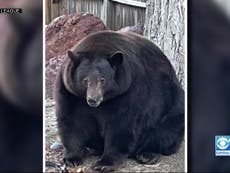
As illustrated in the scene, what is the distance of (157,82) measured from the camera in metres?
5.75

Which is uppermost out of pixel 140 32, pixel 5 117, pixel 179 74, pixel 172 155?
pixel 140 32

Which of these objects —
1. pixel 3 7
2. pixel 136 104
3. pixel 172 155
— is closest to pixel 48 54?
pixel 3 7

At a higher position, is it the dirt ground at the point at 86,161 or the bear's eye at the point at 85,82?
the bear's eye at the point at 85,82

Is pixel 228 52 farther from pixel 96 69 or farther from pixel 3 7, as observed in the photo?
pixel 3 7

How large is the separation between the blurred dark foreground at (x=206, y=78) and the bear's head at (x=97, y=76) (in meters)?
0.69

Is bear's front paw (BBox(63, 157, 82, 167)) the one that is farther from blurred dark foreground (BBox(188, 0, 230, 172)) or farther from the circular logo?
the circular logo

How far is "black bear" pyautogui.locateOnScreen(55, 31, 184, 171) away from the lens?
5559 mm

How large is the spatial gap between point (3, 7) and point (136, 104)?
5.15 feet

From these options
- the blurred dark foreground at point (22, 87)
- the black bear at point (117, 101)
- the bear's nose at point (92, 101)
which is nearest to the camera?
the bear's nose at point (92, 101)

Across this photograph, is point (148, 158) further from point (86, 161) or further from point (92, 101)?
point (92, 101)

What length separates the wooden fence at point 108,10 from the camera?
569 cm

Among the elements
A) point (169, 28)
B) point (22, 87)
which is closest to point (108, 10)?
point (169, 28)

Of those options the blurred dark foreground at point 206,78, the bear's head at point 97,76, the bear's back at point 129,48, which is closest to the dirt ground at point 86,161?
the blurred dark foreground at point 206,78

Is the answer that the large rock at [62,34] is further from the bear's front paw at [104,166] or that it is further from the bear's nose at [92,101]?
the bear's front paw at [104,166]
